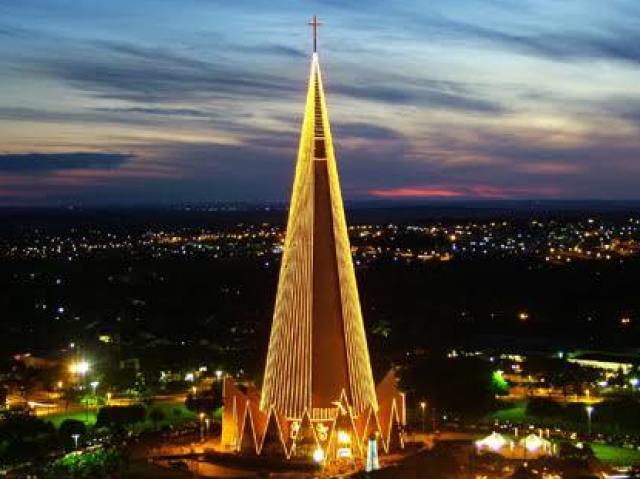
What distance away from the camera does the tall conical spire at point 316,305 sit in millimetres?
19625

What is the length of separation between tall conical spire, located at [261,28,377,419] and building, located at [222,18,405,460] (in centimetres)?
2

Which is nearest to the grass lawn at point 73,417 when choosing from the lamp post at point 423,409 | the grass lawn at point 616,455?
the lamp post at point 423,409

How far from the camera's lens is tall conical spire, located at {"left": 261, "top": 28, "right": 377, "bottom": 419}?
1962cm

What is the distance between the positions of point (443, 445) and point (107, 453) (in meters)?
6.38

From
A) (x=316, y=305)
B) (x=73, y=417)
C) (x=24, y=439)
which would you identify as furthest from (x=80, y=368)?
(x=316, y=305)

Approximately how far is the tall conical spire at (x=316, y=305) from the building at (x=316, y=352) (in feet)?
0.06

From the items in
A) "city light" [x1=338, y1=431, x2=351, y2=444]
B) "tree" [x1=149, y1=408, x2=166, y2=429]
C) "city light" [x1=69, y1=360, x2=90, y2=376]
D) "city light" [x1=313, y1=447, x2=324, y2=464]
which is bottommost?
"tree" [x1=149, y1=408, x2=166, y2=429]

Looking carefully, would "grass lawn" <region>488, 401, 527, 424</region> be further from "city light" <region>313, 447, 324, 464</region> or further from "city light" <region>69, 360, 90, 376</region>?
"city light" <region>69, 360, 90, 376</region>

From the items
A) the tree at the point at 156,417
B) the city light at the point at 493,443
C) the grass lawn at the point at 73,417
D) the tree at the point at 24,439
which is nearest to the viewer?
the city light at the point at 493,443

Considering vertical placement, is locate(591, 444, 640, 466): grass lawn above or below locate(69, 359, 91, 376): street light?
below

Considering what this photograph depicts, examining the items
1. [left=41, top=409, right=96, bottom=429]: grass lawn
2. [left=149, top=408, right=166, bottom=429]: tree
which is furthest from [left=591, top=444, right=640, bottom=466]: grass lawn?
[left=41, top=409, right=96, bottom=429]: grass lawn

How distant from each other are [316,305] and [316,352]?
2.83 ft

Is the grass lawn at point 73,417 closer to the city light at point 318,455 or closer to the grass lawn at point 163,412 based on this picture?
the grass lawn at point 163,412

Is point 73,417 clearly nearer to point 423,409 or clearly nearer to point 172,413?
point 172,413
